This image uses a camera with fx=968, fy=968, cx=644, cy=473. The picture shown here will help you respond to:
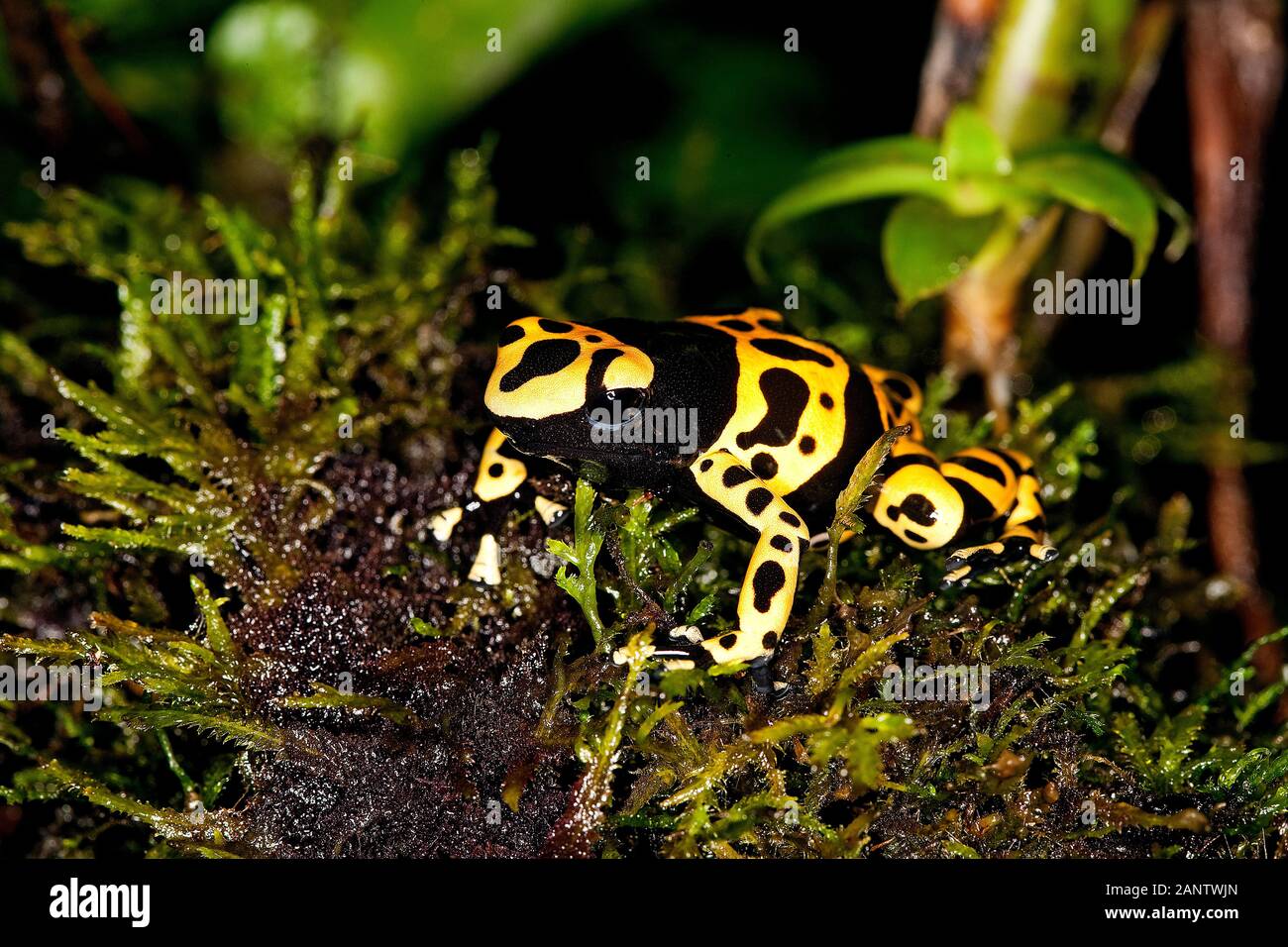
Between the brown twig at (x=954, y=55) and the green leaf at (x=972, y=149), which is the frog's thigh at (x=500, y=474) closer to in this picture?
the green leaf at (x=972, y=149)

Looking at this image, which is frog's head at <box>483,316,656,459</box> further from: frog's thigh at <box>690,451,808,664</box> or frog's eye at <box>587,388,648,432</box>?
frog's thigh at <box>690,451,808,664</box>

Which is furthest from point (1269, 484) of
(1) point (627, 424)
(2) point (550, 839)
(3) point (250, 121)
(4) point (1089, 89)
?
(3) point (250, 121)

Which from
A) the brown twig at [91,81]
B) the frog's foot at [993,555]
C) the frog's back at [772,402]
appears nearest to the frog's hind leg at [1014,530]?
the frog's foot at [993,555]

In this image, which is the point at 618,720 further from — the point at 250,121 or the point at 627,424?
the point at 250,121

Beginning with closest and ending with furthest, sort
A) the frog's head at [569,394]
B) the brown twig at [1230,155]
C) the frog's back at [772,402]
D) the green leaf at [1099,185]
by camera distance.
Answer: the frog's head at [569,394], the frog's back at [772,402], the green leaf at [1099,185], the brown twig at [1230,155]

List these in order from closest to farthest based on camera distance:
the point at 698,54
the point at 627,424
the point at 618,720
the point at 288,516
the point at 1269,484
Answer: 1. the point at 618,720
2. the point at 627,424
3. the point at 288,516
4. the point at 1269,484
5. the point at 698,54

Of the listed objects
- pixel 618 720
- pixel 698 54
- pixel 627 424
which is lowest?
pixel 618 720

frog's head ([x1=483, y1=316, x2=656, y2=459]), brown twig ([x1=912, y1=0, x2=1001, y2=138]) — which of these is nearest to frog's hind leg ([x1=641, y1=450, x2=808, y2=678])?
frog's head ([x1=483, y1=316, x2=656, y2=459])
